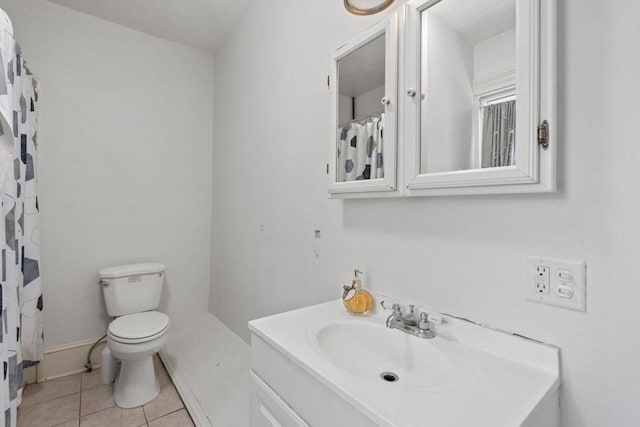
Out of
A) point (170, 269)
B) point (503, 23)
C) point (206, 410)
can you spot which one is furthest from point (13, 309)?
point (503, 23)

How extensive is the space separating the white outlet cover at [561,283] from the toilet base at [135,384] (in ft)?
6.48

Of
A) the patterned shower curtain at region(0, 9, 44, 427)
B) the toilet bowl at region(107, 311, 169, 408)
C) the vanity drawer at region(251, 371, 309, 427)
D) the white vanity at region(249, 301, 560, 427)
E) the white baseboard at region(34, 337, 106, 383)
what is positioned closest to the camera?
the white vanity at region(249, 301, 560, 427)

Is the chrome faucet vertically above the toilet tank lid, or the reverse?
the chrome faucet

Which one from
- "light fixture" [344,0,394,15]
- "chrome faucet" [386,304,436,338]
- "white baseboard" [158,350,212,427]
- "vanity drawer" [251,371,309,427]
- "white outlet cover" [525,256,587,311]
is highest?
"light fixture" [344,0,394,15]

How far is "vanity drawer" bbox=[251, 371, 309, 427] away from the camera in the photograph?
81 cm

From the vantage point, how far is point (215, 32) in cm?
237

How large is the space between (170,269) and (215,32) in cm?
196

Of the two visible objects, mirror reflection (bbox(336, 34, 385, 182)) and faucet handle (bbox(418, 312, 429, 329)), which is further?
mirror reflection (bbox(336, 34, 385, 182))

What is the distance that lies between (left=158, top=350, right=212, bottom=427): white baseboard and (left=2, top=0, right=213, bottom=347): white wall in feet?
2.01

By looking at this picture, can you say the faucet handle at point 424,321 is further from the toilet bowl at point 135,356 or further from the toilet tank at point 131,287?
the toilet tank at point 131,287

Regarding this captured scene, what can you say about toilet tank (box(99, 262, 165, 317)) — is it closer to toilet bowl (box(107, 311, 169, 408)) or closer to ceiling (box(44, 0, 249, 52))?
toilet bowl (box(107, 311, 169, 408))

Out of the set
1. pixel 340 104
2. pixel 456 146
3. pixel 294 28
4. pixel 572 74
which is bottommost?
pixel 456 146

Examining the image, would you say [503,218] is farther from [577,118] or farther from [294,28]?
[294,28]

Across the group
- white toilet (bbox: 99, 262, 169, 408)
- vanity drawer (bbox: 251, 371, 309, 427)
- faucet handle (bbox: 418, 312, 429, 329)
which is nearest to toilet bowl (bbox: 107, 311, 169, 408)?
white toilet (bbox: 99, 262, 169, 408)
